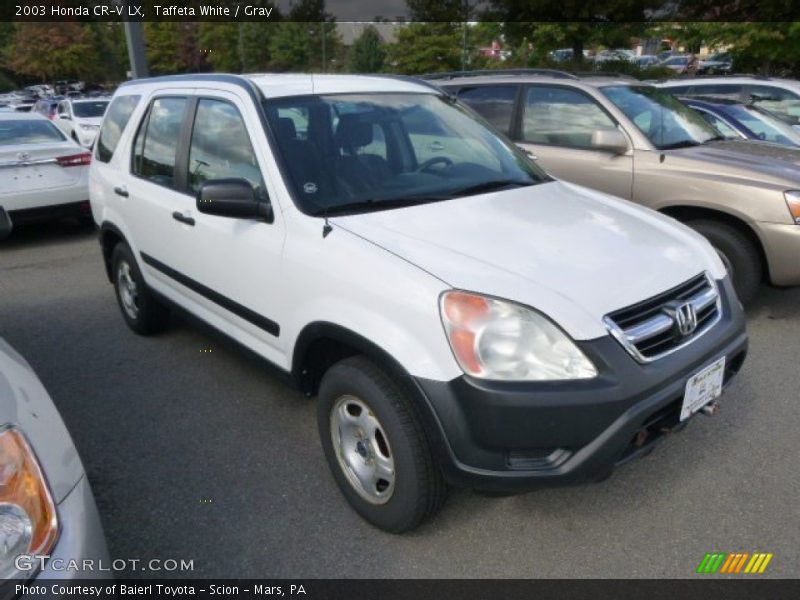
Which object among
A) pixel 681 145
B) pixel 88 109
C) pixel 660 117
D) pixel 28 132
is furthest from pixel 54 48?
pixel 681 145

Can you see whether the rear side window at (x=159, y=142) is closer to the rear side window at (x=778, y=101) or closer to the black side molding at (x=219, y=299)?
the black side molding at (x=219, y=299)

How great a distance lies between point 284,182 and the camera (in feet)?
9.19

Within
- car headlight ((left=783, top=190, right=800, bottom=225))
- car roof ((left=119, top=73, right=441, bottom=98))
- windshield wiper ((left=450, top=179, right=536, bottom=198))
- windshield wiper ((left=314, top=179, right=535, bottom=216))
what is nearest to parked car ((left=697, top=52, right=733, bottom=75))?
car headlight ((left=783, top=190, right=800, bottom=225))

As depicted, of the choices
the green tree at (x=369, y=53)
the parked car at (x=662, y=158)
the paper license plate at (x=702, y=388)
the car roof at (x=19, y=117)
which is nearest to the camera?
the paper license plate at (x=702, y=388)

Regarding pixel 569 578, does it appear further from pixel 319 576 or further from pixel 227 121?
pixel 227 121

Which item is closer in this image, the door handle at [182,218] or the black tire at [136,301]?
the door handle at [182,218]

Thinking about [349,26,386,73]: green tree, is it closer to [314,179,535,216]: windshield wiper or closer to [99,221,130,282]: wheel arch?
[99,221,130,282]: wheel arch

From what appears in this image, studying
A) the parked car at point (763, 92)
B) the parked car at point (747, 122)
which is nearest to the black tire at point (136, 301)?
the parked car at point (747, 122)

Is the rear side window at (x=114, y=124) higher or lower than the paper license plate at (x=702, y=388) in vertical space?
higher

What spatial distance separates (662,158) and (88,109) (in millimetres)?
14869

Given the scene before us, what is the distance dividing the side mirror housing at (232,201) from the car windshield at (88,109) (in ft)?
47.7

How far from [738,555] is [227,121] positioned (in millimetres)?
2984

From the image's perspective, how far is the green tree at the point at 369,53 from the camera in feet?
124

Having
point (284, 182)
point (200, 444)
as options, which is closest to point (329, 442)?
point (200, 444)
